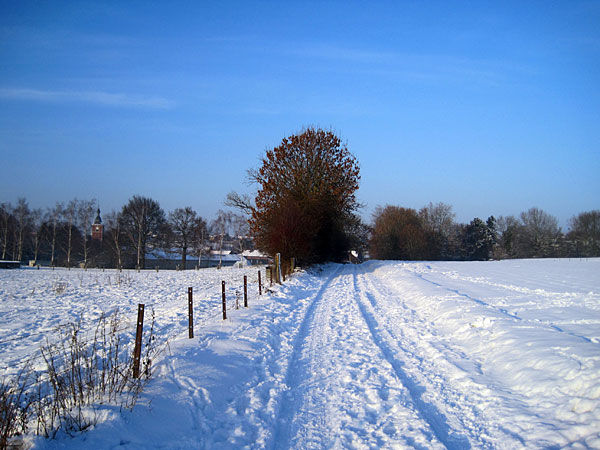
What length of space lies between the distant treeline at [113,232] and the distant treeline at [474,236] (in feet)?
78.4

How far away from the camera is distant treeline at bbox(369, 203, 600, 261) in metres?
59.0

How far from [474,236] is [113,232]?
61.5 metres

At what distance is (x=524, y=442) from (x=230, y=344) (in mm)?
4916

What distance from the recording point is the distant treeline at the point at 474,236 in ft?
193

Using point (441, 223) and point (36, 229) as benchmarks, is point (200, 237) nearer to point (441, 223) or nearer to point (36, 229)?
point (36, 229)

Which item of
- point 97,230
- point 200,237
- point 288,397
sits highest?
point 97,230

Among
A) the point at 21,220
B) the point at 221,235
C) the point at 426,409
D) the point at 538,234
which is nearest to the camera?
the point at 426,409

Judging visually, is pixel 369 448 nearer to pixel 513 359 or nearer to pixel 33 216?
pixel 513 359

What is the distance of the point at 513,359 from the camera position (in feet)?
19.9

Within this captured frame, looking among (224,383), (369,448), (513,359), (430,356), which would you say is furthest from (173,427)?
(513,359)

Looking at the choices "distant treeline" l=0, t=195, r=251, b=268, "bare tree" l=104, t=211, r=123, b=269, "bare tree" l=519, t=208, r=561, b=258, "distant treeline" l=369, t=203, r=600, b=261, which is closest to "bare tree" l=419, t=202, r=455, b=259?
"distant treeline" l=369, t=203, r=600, b=261

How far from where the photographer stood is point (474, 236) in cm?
6856

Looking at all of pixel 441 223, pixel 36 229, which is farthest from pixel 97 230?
pixel 441 223

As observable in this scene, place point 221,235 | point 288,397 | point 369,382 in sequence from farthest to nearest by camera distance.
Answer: point 221,235
point 369,382
point 288,397
